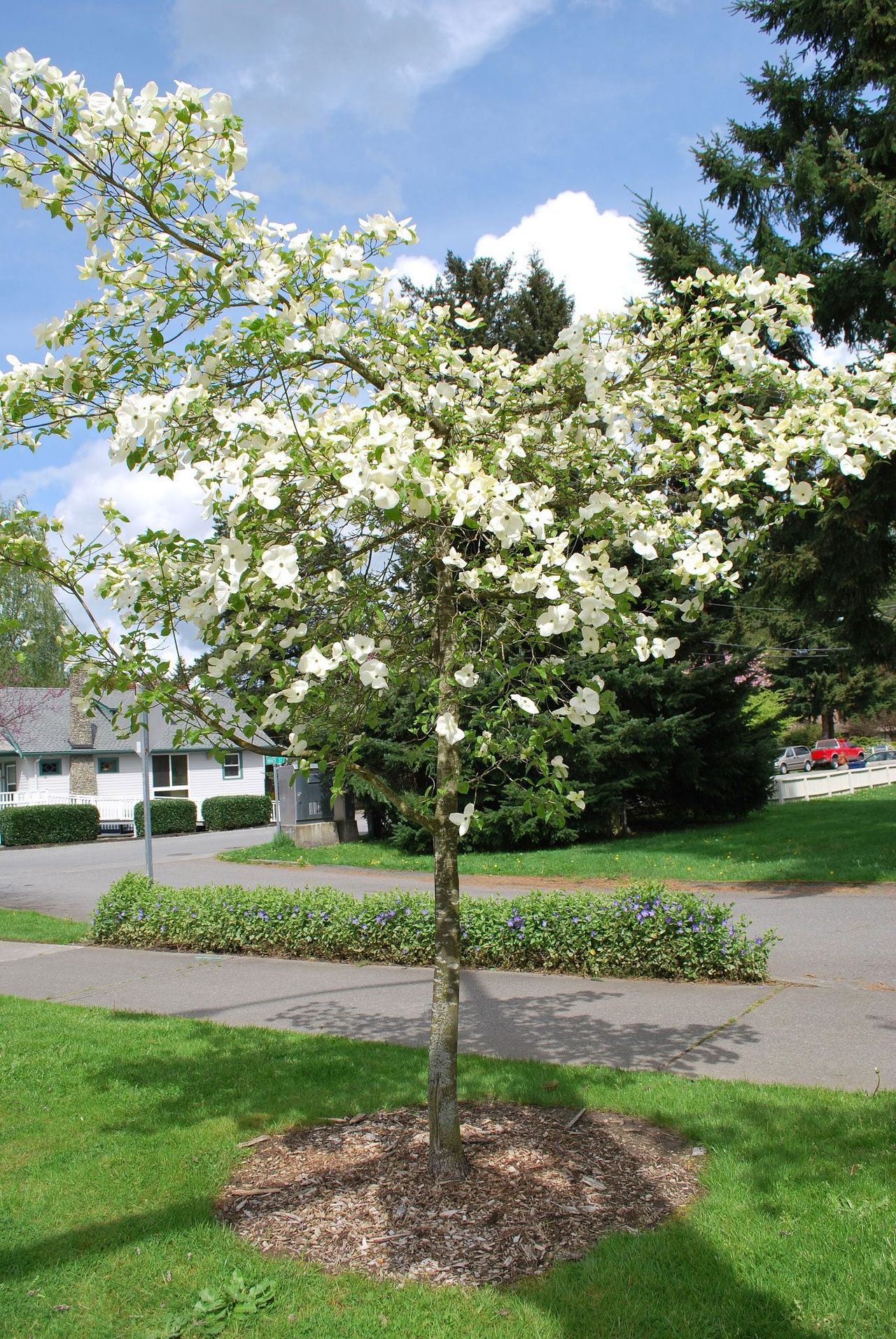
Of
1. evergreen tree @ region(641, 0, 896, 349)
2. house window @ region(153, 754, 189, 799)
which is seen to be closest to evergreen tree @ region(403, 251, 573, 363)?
evergreen tree @ region(641, 0, 896, 349)

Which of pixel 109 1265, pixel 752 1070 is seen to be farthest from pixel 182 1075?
pixel 752 1070

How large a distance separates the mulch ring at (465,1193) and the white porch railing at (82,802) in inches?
1151

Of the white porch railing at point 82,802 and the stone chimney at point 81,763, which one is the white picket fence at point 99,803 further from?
the stone chimney at point 81,763

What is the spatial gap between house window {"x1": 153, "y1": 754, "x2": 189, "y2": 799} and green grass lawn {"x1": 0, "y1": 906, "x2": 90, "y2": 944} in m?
22.0

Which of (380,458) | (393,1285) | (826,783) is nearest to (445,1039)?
(393,1285)

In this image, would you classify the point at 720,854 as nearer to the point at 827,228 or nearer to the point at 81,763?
the point at 827,228

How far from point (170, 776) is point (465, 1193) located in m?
32.7

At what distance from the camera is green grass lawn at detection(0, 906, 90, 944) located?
10906 millimetres

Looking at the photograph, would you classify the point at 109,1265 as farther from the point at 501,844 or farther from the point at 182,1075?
the point at 501,844

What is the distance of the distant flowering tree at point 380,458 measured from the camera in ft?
10.1

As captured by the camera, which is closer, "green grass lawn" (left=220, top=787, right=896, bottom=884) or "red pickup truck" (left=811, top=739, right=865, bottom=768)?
"green grass lawn" (left=220, top=787, right=896, bottom=884)

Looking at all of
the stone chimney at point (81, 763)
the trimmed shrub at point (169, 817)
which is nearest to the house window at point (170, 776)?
the stone chimney at point (81, 763)

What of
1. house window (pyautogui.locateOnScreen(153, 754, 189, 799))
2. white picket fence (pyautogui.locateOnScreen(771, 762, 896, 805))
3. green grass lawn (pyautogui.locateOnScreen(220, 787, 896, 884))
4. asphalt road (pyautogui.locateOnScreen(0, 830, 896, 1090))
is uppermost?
house window (pyautogui.locateOnScreen(153, 754, 189, 799))

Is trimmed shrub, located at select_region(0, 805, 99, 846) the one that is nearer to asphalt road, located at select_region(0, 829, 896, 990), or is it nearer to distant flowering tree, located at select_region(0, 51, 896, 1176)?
asphalt road, located at select_region(0, 829, 896, 990)
